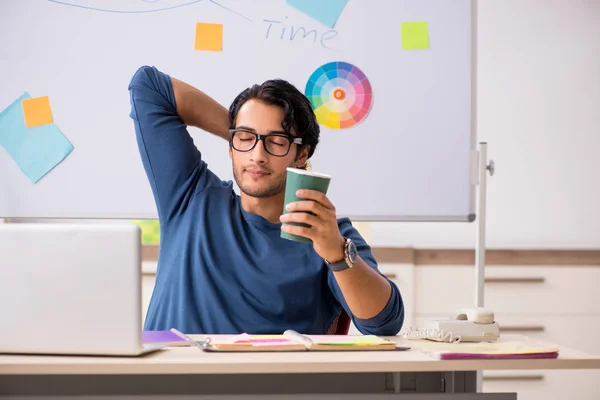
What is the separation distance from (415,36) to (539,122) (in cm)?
109

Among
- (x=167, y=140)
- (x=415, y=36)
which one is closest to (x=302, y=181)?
(x=167, y=140)

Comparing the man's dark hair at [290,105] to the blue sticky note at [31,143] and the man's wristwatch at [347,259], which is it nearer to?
the man's wristwatch at [347,259]

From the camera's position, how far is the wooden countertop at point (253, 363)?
0.99 metres

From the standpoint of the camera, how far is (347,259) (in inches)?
51.5

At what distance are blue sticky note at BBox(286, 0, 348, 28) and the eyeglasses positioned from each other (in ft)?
2.87

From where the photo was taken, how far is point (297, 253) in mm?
1603

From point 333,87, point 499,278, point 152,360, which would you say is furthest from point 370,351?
point 499,278

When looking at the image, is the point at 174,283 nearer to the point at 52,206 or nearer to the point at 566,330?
the point at 52,206

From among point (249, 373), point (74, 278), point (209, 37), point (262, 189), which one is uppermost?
point (209, 37)

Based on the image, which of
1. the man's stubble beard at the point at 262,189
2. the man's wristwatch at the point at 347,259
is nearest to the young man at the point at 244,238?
the man's stubble beard at the point at 262,189

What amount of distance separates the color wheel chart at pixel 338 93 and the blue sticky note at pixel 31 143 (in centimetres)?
76

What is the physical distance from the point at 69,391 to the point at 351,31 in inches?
61.5

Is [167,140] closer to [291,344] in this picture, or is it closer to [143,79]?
[143,79]

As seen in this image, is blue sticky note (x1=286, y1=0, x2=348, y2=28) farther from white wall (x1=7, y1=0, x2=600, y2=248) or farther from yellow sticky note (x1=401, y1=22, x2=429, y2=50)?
white wall (x1=7, y1=0, x2=600, y2=248)
